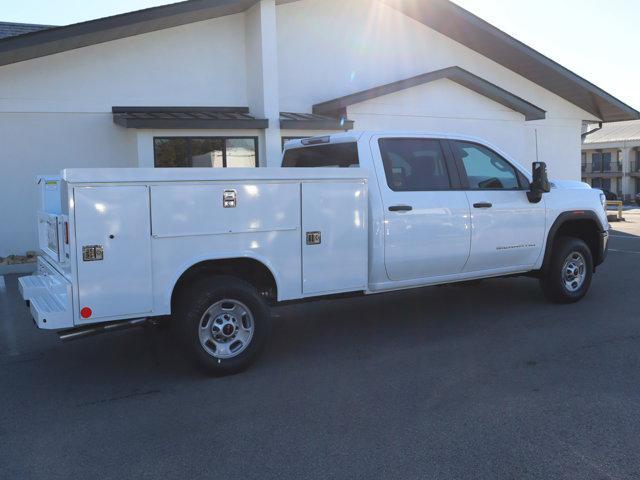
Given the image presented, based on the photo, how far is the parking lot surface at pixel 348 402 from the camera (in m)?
3.60

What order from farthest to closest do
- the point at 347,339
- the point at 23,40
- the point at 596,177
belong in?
the point at 596,177, the point at 23,40, the point at 347,339

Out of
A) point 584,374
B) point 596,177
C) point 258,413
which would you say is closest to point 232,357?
point 258,413

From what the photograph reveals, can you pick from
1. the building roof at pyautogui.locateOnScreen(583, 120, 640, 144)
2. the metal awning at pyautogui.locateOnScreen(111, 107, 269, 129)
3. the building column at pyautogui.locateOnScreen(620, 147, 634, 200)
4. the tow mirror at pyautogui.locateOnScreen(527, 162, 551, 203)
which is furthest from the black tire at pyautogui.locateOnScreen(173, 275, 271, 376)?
the building column at pyautogui.locateOnScreen(620, 147, 634, 200)

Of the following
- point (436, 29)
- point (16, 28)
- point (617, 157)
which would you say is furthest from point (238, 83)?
point (617, 157)

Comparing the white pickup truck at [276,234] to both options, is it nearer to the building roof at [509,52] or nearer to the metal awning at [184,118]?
the metal awning at [184,118]

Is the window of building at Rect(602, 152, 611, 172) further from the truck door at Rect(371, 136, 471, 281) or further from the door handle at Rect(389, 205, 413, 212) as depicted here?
the door handle at Rect(389, 205, 413, 212)

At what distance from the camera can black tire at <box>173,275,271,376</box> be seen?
16.1 feet

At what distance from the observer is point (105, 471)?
3547 mm

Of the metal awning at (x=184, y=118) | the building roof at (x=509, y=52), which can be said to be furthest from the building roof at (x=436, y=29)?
the metal awning at (x=184, y=118)

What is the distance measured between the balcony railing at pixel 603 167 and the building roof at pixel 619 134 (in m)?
2.65

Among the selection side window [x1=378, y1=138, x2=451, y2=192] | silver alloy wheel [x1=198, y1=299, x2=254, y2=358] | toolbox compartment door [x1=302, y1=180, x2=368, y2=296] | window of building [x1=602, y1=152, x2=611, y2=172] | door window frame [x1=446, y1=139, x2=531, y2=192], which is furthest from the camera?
window of building [x1=602, y1=152, x2=611, y2=172]

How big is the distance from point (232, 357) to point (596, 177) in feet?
191

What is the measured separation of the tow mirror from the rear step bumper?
16.3 ft

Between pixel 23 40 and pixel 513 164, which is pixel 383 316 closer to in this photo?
pixel 513 164
